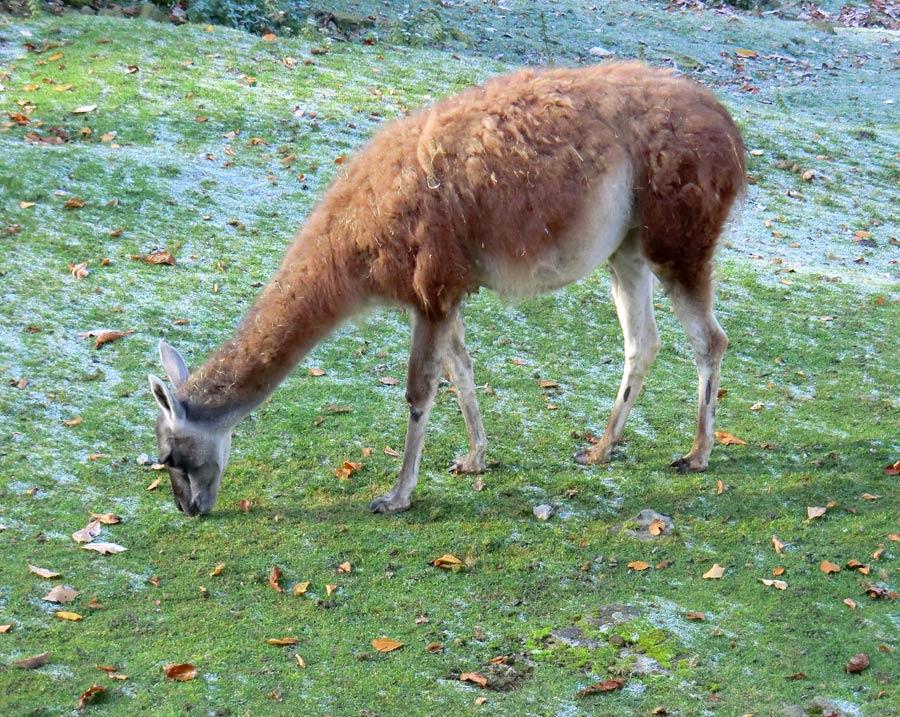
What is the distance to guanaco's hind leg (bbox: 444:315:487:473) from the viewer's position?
620 cm

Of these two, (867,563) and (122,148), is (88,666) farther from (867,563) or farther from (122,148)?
(122,148)

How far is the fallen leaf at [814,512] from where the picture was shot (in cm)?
581

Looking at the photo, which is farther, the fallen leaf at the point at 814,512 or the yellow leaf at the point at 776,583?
the fallen leaf at the point at 814,512

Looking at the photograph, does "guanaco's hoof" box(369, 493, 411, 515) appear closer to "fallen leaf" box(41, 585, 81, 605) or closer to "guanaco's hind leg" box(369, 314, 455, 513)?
"guanaco's hind leg" box(369, 314, 455, 513)

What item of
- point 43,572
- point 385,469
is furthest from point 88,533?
point 385,469

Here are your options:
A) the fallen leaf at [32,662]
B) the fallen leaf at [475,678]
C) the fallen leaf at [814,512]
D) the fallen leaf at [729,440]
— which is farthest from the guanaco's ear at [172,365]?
the fallen leaf at [814,512]

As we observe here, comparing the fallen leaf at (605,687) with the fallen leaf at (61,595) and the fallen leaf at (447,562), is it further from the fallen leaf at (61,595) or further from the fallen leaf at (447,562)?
the fallen leaf at (61,595)

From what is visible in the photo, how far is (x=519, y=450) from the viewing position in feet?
21.8

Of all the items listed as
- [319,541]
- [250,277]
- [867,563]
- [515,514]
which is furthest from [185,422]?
[867,563]

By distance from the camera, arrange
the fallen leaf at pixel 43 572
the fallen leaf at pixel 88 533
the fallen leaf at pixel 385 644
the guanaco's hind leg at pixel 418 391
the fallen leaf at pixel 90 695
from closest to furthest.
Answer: the fallen leaf at pixel 90 695 → the fallen leaf at pixel 385 644 → the fallen leaf at pixel 43 572 → the fallen leaf at pixel 88 533 → the guanaco's hind leg at pixel 418 391

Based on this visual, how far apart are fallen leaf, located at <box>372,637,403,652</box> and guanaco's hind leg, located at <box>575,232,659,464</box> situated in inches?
86.7

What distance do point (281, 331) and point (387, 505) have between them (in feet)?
3.86

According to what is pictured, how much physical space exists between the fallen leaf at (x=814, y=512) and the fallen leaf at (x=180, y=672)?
11.4ft

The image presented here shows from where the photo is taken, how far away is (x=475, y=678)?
445 cm
